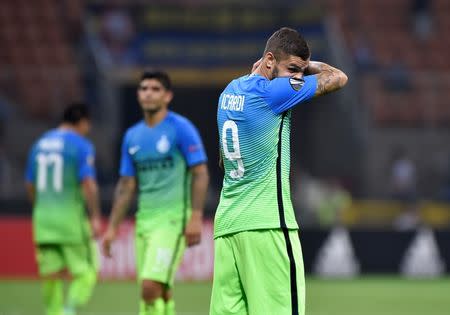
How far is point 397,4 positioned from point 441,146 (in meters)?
7.12

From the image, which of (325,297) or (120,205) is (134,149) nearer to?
(120,205)

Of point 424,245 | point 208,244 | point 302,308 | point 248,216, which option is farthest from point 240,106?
point 424,245

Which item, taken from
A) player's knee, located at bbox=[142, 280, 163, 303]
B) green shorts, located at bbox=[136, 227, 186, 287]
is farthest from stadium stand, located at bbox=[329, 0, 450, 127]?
player's knee, located at bbox=[142, 280, 163, 303]

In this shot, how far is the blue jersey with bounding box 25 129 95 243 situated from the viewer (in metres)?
11.2

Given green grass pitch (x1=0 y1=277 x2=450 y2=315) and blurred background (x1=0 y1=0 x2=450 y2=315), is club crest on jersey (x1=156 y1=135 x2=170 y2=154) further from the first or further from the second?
blurred background (x1=0 y1=0 x2=450 y2=315)

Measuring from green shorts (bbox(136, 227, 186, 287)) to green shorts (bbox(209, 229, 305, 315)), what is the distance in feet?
8.54

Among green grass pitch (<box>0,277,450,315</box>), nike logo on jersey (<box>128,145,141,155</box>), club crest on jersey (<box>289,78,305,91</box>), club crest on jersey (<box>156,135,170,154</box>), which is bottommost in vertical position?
green grass pitch (<box>0,277,450,315</box>)

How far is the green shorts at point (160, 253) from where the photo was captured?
8.53 m

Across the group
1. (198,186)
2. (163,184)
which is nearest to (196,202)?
(198,186)

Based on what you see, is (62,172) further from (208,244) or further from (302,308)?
(208,244)

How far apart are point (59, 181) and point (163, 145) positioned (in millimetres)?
2651

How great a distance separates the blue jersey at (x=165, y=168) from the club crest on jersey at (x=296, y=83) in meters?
3.05

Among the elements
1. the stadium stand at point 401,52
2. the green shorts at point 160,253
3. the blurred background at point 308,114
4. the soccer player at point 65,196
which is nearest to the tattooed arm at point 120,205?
the green shorts at point 160,253

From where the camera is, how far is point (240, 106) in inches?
236
